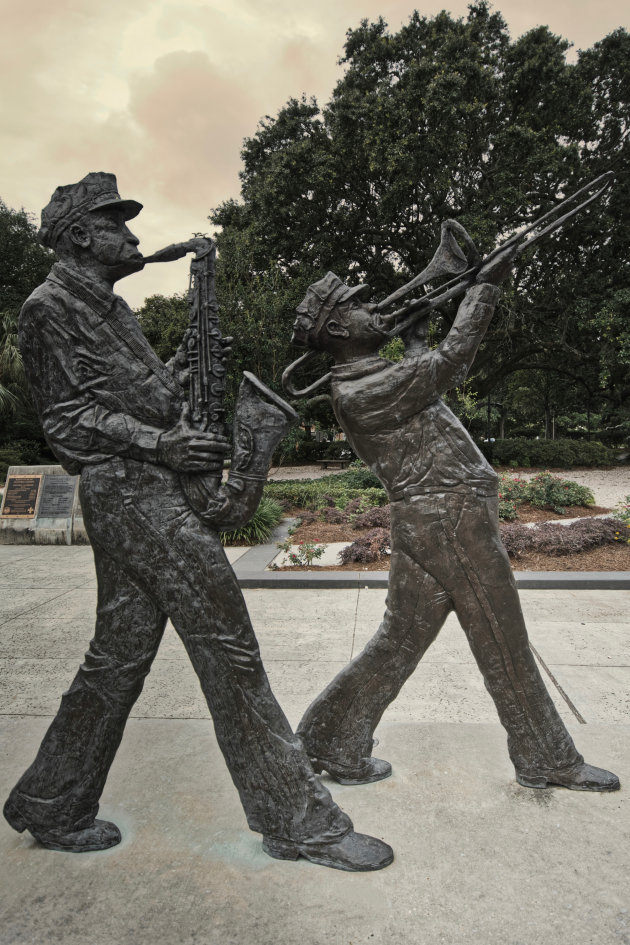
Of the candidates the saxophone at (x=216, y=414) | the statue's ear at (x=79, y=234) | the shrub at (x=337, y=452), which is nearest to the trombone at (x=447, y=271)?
the saxophone at (x=216, y=414)

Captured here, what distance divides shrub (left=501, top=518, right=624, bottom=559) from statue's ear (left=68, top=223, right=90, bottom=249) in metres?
6.46

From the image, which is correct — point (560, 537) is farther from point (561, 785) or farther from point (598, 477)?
point (598, 477)

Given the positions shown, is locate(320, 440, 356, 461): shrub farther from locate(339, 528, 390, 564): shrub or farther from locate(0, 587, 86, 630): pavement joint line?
locate(0, 587, 86, 630): pavement joint line

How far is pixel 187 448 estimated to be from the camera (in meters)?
2.31

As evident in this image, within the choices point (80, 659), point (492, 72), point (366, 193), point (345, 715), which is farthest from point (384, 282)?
point (345, 715)

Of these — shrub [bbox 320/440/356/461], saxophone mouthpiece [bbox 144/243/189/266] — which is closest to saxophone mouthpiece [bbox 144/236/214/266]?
saxophone mouthpiece [bbox 144/243/189/266]

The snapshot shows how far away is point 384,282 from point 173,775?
1919 cm

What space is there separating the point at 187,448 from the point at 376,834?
5.89 feet

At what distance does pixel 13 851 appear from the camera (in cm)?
249

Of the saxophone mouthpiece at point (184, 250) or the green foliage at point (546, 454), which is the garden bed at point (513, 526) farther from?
the green foliage at point (546, 454)

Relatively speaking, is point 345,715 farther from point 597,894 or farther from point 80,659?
point 80,659

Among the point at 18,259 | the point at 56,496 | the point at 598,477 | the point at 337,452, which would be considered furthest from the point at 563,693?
the point at 18,259

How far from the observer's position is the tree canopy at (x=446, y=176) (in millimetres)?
16078

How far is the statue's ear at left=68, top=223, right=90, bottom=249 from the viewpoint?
2.38 m
